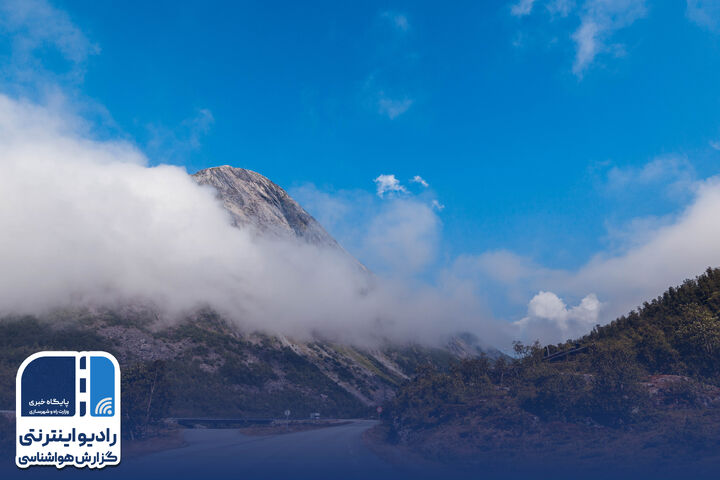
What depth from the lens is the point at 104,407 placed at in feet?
82.5

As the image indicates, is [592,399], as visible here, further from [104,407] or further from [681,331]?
[104,407]

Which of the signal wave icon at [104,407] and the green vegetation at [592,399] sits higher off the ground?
the signal wave icon at [104,407]

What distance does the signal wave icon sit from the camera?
24941mm

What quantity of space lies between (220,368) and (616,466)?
370 feet

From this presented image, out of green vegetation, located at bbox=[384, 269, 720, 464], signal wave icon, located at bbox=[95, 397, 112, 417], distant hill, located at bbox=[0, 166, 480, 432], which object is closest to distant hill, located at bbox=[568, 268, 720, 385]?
green vegetation, located at bbox=[384, 269, 720, 464]

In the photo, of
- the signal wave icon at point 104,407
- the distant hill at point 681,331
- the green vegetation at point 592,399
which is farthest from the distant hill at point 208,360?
the signal wave icon at point 104,407

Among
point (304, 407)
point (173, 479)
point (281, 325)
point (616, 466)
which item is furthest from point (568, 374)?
point (281, 325)

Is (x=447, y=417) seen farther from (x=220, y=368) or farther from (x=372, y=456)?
(x=220, y=368)

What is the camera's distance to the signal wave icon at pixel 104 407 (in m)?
24.9

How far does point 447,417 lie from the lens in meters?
45.0

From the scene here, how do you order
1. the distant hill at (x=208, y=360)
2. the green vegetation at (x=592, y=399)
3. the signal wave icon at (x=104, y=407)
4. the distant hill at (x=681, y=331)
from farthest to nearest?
the distant hill at (x=208, y=360), the distant hill at (x=681, y=331), the green vegetation at (x=592, y=399), the signal wave icon at (x=104, y=407)

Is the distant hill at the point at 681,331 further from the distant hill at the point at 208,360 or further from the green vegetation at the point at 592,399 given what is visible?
the distant hill at the point at 208,360

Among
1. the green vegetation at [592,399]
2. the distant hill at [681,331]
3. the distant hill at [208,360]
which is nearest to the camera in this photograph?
the green vegetation at [592,399]

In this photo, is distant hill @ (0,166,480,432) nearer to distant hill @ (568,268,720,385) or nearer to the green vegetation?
distant hill @ (568,268,720,385)
